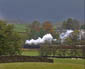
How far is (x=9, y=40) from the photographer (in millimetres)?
10477

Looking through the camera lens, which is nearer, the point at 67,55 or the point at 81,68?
the point at 81,68

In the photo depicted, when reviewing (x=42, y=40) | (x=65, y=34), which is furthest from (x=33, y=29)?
(x=65, y=34)

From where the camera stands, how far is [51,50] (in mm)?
9609

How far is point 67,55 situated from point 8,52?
334cm

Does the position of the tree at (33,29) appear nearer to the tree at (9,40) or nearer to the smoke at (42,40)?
the smoke at (42,40)

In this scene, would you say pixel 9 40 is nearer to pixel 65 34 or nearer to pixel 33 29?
pixel 33 29

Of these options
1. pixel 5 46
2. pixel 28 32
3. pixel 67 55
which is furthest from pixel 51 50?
pixel 5 46

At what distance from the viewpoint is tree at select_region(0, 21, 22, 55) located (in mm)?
10375

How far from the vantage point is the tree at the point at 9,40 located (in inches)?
408

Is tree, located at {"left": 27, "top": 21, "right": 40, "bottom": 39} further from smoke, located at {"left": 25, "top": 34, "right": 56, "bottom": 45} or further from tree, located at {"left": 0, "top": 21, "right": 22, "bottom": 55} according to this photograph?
tree, located at {"left": 0, "top": 21, "right": 22, "bottom": 55}

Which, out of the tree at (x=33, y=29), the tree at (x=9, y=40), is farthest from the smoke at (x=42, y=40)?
the tree at (x=9, y=40)

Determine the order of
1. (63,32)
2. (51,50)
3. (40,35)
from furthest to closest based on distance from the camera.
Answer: (63,32) < (51,50) < (40,35)

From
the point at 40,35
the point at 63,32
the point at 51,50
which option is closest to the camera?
the point at 40,35

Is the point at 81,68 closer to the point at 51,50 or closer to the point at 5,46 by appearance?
the point at 51,50
